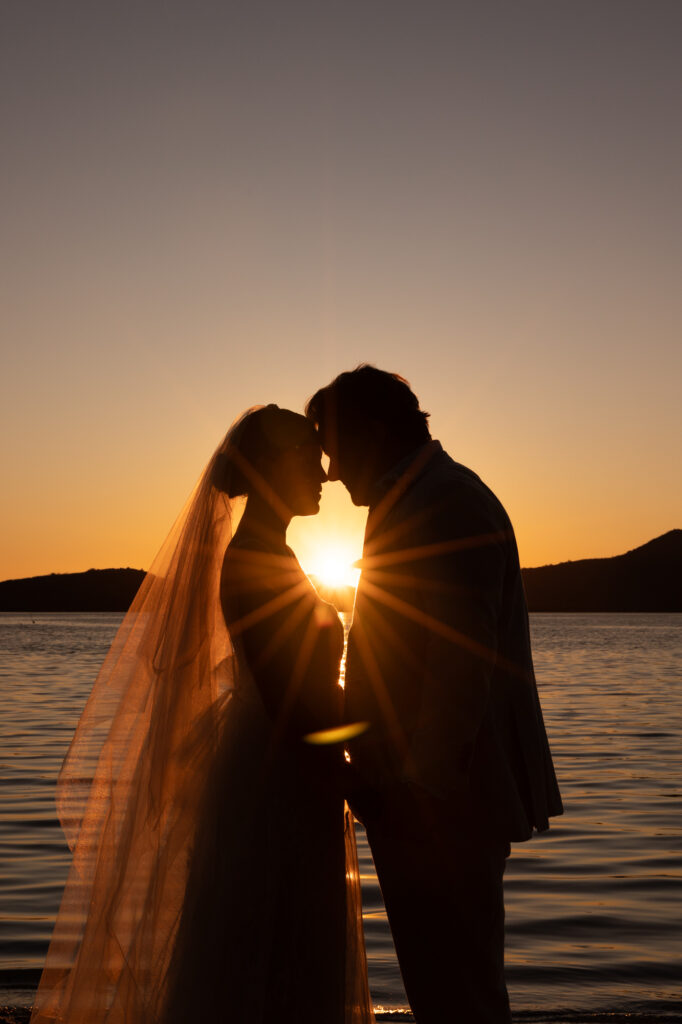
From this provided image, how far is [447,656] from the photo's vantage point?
3057 millimetres

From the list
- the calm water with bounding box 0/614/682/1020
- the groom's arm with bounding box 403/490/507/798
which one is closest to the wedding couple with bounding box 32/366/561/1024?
the groom's arm with bounding box 403/490/507/798

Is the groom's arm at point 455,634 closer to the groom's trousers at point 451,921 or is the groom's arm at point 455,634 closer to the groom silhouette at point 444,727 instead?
the groom silhouette at point 444,727

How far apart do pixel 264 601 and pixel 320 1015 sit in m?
1.32

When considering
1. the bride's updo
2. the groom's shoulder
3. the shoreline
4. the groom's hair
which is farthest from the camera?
the shoreline

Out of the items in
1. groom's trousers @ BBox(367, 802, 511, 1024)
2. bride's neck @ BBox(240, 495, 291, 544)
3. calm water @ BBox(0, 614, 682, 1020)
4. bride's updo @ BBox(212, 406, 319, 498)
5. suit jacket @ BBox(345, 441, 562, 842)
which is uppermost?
bride's updo @ BBox(212, 406, 319, 498)

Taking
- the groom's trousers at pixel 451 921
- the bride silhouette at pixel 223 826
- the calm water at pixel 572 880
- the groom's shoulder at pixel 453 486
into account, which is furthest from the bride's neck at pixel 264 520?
the calm water at pixel 572 880

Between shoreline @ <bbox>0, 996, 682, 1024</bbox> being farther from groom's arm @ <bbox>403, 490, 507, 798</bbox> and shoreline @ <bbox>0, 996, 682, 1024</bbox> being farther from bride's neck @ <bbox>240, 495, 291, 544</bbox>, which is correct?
bride's neck @ <bbox>240, 495, 291, 544</bbox>

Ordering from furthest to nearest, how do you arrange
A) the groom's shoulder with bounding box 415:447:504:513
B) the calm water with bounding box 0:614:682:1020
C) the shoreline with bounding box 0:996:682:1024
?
the calm water with bounding box 0:614:682:1020 < the shoreline with bounding box 0:996:682:1024 < the groom's shoulder with bounding box 415:447:504:513

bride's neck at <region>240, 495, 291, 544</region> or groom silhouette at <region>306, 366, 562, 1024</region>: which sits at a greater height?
bride's neck at <region>240, 495, 291, 544</region>

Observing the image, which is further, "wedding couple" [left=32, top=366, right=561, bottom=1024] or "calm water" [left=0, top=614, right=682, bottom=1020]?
"calm water" [left=0, top=614, right=682, bottom=1020]

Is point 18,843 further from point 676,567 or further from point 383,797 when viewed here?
point 676,567

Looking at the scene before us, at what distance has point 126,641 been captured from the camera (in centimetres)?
374

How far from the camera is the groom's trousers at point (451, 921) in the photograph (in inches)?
121

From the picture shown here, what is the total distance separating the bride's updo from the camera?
3.73 meters
